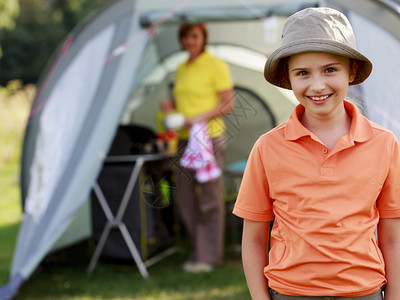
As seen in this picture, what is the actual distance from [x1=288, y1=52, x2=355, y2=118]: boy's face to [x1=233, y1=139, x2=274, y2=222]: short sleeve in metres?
0.17

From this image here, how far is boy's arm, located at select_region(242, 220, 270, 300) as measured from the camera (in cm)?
140

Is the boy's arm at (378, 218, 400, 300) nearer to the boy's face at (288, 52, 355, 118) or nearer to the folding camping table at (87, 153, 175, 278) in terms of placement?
the boy's face at (288, 52, 355, 118)

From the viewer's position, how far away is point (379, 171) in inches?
49.8

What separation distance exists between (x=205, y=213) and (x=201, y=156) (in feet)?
2.61

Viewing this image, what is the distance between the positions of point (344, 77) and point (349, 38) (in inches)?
3.5

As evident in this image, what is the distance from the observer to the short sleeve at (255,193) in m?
1.36

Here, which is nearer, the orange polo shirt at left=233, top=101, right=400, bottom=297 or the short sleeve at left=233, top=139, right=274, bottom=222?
the orange polo shirt at left=233, top=101, right=400, bottom=297

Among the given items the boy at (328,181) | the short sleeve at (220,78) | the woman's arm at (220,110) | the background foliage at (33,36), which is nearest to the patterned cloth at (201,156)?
the woman's arm at (220,110)

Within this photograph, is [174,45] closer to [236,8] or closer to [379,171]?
[236,8]

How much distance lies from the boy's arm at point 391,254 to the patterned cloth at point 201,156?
4.86 ft

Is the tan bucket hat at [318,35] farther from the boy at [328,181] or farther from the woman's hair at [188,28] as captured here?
the woman's hair at [188,28]

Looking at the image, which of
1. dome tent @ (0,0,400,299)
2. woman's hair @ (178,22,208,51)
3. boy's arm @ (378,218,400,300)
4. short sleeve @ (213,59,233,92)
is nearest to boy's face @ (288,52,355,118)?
boy's arm @ (378,218,400,300)

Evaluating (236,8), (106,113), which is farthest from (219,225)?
(236,8)

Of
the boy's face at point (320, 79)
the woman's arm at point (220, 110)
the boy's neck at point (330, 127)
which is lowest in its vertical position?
the woman's arm at point (220, 110)
